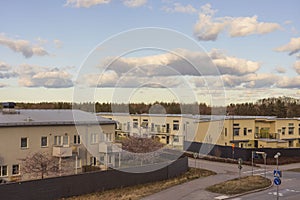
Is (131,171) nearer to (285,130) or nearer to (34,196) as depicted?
(34,196)

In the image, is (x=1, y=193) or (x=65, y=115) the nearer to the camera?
(x=1, y=193)

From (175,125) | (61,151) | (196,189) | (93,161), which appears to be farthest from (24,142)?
(175,125)

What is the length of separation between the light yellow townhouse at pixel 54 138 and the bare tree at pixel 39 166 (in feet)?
2.85

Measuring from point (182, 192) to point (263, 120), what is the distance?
36685 millimetres

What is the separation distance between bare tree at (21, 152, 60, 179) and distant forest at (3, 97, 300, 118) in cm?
1470

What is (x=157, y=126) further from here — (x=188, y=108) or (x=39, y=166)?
(x=39, y=166)

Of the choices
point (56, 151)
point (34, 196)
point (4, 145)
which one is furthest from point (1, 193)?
point (56, 151)

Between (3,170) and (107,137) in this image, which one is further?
(107,137)

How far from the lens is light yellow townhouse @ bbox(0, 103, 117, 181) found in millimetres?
32469

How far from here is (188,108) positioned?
6756cm

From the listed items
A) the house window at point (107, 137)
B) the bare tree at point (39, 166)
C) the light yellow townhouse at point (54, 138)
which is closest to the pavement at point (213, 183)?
the bare tree at point (39, 166)

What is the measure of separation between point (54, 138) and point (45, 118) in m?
2.18

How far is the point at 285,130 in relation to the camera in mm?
64188

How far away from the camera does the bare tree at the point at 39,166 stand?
31.2 metres
